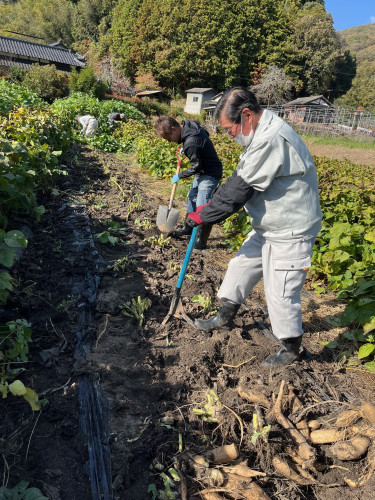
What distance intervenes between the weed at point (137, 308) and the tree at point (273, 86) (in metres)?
45.1

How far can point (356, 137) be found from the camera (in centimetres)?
2959

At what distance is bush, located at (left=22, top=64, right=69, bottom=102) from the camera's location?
68.3ft

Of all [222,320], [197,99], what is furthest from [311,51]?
[222,320]

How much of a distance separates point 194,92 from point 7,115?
3958 cm

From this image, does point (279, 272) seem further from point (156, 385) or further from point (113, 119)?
point (113, 119)

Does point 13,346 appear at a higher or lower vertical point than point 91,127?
lower

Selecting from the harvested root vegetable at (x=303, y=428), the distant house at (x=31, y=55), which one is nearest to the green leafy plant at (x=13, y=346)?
the harvested root vegetable at (x=303, y=428)

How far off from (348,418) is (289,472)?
557 millimetres

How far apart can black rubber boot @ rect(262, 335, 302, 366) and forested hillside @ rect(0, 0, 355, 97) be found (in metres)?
47.8

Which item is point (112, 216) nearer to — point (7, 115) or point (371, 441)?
point (7, 115)

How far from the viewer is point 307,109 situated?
1495 inches

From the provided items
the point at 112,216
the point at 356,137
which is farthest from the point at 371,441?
the point at 356,137

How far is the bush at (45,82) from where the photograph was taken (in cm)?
2081

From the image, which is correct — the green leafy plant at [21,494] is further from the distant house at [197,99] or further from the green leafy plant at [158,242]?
the distant house at [197,99]
